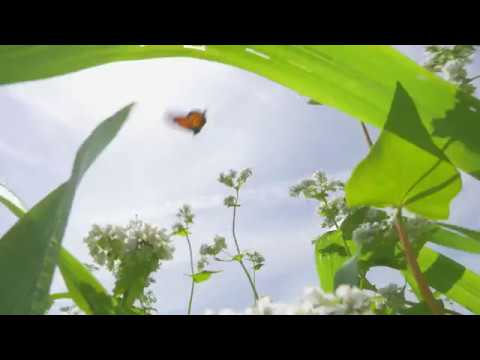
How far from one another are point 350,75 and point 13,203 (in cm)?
41

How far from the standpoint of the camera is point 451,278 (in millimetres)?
667

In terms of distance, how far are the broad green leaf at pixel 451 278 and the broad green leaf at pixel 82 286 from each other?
431 mm

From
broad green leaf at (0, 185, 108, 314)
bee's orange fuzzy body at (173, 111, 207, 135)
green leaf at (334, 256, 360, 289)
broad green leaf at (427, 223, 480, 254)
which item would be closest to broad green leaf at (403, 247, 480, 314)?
broad green leaf at (427, 223, 480, 254)

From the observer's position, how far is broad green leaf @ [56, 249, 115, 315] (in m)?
0.46

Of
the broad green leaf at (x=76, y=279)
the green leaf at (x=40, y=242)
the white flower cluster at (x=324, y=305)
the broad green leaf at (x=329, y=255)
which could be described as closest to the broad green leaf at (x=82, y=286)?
the broad green leaf at (x=76, y=279)

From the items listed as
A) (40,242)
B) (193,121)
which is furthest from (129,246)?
(193,121)

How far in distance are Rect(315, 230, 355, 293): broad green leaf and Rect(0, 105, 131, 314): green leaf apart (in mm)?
471

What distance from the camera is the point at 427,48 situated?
2.46 ft

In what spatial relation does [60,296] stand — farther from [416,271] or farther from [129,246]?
[416,271]
